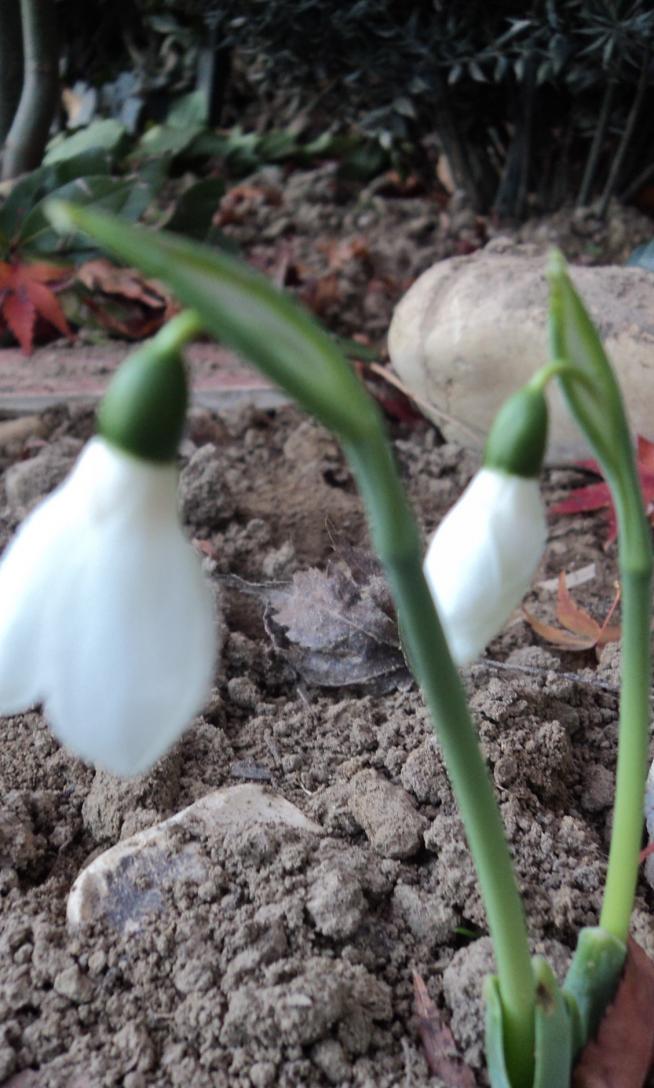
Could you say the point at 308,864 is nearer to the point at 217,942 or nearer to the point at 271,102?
the point at 217,942

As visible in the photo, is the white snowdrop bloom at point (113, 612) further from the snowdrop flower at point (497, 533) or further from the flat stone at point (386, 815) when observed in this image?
the flat stone at point (386, 815)

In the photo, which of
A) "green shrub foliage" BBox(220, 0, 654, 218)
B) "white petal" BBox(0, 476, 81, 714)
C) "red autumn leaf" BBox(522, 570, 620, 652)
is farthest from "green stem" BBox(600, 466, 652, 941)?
"green shrub foliage" BBox(220, 0, 654, 218)

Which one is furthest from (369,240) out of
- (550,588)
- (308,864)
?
(308,864)

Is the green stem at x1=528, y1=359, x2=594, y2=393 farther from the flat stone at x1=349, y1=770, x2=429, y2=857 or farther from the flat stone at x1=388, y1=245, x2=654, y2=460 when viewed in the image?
the flat stone at x1=388, y1=245, x2=654, y2=460

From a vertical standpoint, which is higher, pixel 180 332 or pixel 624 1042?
pixel 180 332

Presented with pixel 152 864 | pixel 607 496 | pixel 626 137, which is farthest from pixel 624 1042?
pixel 626 137

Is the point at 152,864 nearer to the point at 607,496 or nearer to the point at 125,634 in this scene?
the point at 125,634

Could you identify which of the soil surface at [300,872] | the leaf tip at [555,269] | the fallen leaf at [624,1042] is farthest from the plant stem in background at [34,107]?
the fallen leaf at [624,1042]
